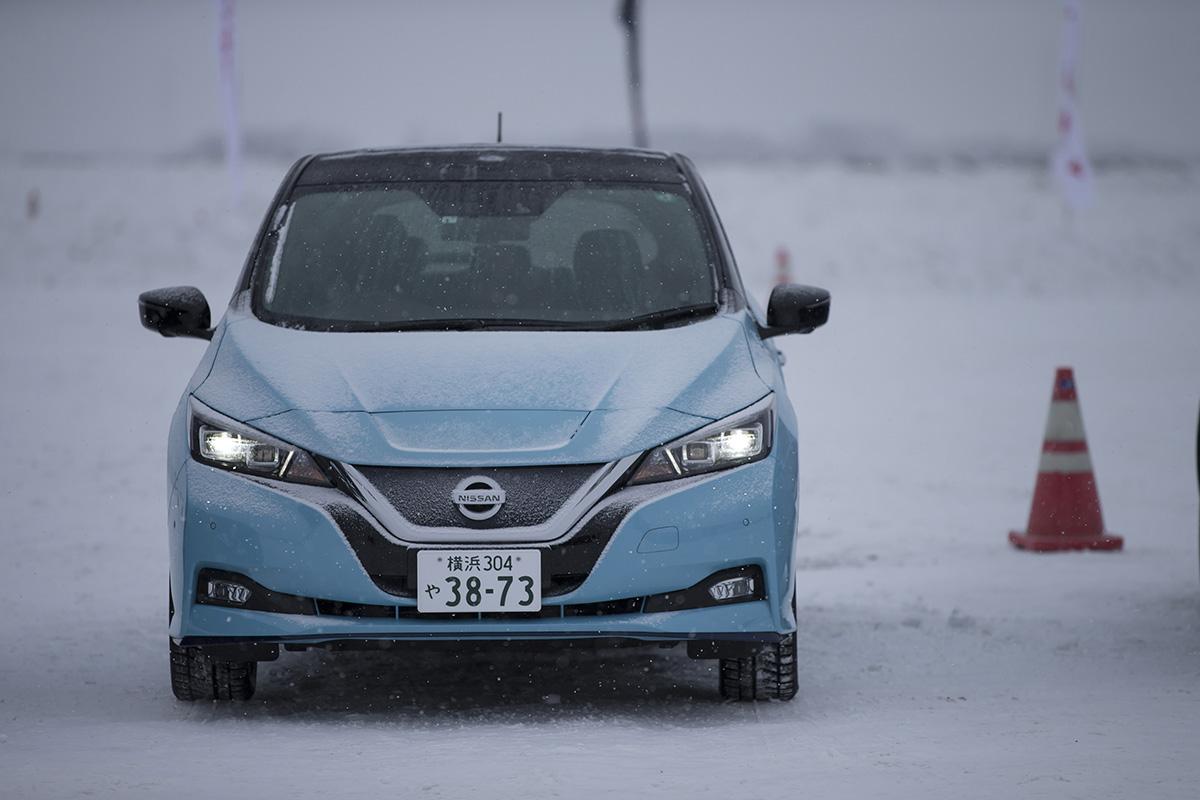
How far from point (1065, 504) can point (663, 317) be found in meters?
3.96

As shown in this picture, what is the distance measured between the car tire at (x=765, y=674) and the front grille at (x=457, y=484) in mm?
907

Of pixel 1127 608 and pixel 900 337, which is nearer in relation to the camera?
pixel 1127 608

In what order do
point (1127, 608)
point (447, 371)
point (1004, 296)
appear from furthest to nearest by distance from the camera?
1. point (1004, 296)
2. point (1127, 608)
3. point (447, 371)

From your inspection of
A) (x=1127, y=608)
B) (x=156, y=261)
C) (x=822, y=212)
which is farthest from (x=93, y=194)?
(x=1127, y=608)

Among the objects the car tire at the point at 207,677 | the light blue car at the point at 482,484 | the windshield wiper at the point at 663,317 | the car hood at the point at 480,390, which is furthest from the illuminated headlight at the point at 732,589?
the car tire at the point at 207,677

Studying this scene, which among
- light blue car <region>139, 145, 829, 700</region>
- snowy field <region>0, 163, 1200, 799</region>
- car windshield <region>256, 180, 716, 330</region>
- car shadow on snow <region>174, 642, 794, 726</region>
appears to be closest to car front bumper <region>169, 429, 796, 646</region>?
light blue car <region>139, 145, 829, 700</region>

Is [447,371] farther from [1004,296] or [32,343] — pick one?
[1004,296]

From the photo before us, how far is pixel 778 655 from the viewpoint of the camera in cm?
601

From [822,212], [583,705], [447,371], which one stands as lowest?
[583,705]

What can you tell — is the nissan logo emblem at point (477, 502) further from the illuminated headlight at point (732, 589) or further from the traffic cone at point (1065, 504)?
the traffic cone at point (1065, 504)

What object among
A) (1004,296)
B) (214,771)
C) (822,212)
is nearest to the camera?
(214,771)

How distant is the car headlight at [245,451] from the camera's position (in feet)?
18.2

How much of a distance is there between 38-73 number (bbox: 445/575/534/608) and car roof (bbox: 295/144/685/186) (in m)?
1.97

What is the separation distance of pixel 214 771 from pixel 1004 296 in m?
28.0
